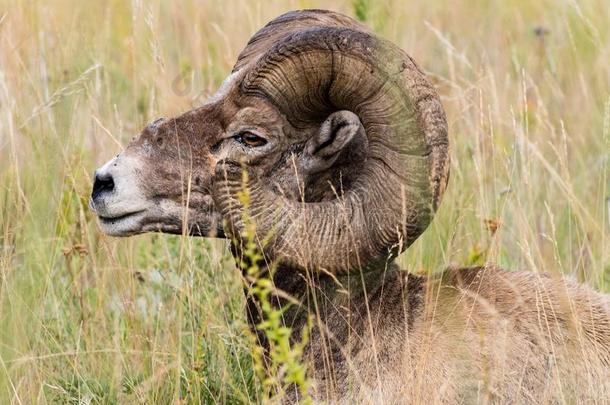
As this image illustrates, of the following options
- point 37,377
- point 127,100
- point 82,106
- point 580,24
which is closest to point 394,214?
point 37,377

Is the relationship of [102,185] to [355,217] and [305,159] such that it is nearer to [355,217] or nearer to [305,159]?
[305,159]

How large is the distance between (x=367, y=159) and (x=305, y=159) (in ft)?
1.07

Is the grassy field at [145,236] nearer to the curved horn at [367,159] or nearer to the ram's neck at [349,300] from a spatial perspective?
the ram's neck at [349,300]

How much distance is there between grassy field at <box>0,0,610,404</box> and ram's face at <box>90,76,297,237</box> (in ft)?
1.07

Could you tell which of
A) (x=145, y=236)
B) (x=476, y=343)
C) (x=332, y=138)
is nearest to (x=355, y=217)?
(x=332, y=138)

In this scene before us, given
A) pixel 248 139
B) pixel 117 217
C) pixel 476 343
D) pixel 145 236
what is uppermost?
pixel 248 139

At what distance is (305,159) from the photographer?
598 centimetres

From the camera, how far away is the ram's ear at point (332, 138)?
5852mm

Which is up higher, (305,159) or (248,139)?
(248,139)

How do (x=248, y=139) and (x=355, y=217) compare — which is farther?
(x=248, y=139)

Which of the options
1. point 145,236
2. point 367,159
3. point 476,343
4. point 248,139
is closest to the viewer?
point 476,343

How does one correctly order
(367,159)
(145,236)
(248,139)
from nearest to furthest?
(367,159) < (248,139) < (145,236)

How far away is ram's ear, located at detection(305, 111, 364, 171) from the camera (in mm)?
5852

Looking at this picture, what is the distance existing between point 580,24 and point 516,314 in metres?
5.83
